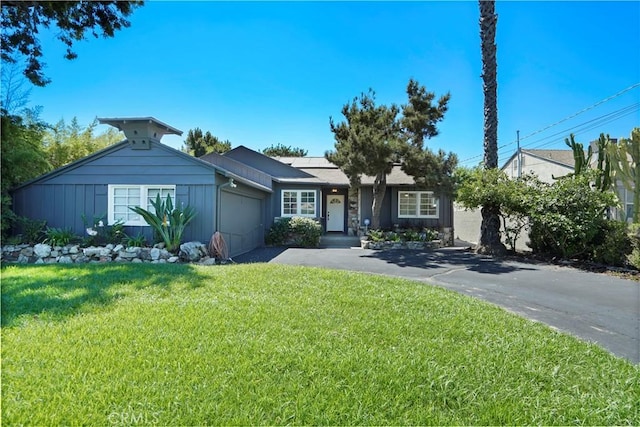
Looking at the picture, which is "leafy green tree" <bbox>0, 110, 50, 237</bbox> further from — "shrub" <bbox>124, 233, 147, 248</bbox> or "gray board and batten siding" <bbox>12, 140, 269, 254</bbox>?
"shrub" <bbox>124, 233, 147, 248</bbox>

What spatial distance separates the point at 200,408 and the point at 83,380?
1.08 m

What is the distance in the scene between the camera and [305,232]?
15.3m

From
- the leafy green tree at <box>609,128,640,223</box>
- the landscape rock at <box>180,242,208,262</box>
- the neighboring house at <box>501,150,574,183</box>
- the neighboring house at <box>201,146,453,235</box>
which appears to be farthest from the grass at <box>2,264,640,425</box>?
the neighboring house at <box>501,150,574,183</box>

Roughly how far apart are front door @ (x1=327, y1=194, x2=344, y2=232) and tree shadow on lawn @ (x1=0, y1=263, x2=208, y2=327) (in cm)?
1214

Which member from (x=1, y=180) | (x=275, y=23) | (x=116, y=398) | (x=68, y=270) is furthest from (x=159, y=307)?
(x=1, y=180)

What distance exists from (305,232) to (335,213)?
446cm

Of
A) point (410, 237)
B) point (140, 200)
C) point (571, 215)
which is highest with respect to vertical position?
point (140, 200)

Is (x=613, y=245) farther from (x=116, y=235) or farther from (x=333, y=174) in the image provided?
(x=116, y=235)

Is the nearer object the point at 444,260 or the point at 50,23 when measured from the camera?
the point at 50,23

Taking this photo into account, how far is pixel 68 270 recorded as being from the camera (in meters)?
7.29

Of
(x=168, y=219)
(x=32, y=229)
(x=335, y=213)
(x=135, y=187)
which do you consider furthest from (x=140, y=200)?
(x=335, y=213)

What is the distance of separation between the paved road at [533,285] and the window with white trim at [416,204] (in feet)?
16.0

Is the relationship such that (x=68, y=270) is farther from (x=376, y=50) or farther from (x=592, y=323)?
(x=376, y=50)

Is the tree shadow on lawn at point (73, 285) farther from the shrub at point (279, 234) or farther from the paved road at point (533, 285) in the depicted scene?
the shrub at point (279, 234)
